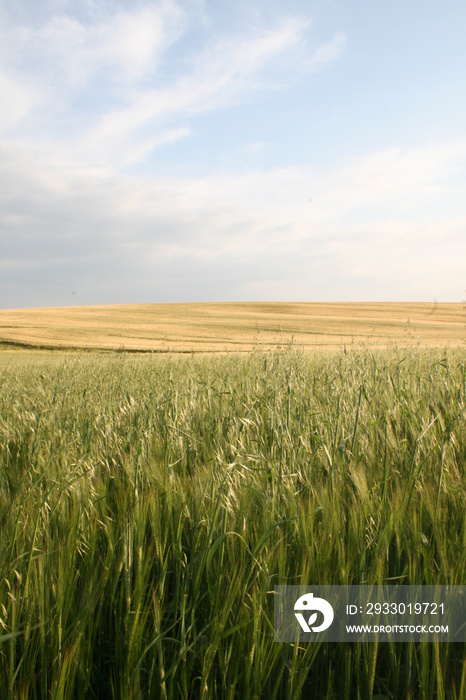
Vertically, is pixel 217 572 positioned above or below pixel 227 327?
below

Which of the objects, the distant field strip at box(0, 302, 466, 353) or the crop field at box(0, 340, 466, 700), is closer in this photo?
the crop field at box(0, 340, 466, 700)

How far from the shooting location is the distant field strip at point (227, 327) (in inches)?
781

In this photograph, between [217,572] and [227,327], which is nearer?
[217,572]

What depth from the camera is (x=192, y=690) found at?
923 mm

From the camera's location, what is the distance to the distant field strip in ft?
65.1

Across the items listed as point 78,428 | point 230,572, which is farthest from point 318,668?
point 78,428

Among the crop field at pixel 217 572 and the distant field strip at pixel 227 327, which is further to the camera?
the distant field strip at pixel 227 327

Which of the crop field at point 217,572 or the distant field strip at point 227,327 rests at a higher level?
the distant field strip at point 227,327

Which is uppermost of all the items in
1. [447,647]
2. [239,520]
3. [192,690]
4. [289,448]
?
[289,448]

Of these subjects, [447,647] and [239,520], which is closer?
[447,647]

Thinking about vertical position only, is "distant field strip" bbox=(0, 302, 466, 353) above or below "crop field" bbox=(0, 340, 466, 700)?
above

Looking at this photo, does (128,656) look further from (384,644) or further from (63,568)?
(384,644)

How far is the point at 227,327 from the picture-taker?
2755 cm

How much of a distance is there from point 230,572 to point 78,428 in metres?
1.58
